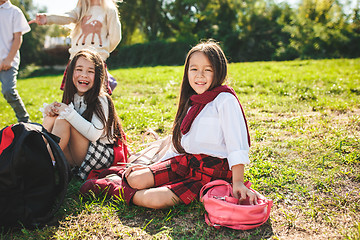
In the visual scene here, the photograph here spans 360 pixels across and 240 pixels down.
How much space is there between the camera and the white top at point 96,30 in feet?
11.1

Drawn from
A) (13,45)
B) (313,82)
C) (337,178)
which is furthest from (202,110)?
(313,82)

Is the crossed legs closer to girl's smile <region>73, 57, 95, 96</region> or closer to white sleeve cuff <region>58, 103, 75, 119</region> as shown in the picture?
white sleeve cuff <region>58, 103, 75, 119</region>

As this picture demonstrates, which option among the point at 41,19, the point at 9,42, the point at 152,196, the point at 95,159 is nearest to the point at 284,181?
the point at 152,196

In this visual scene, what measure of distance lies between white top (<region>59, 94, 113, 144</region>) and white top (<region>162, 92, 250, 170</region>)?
82 cm

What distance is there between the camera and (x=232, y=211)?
179 centimetres

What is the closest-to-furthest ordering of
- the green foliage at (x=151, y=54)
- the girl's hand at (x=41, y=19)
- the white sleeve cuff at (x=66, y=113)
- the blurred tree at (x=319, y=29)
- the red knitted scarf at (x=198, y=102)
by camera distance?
the red knitted scarf at (x=198, y=102), the white sleeve cuff at (x=66, y=113), the girl's hand at (x=41, y=19), the blurred tree at (x=319, y=29), the green foliage at (x=151, y=54)

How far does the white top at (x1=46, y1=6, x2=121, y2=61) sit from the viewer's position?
3.37 m

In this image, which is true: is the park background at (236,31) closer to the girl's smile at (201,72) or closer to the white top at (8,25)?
the white top at (8,25)

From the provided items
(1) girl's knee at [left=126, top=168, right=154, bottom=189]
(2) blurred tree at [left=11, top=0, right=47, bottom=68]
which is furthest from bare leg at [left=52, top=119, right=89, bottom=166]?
(2) blurred tree at [left=11, top=0, right=47, bottom=68]

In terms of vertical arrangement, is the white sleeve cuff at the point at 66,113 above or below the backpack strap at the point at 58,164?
above

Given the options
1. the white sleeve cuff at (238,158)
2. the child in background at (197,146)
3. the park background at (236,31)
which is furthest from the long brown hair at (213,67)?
the park background at (236,31)

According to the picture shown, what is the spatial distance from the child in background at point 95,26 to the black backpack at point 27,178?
1.46 meters

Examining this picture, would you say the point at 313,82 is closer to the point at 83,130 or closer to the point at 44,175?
the point at 83,130

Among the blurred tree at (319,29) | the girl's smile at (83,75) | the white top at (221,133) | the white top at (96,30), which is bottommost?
the white top at (221,133)
